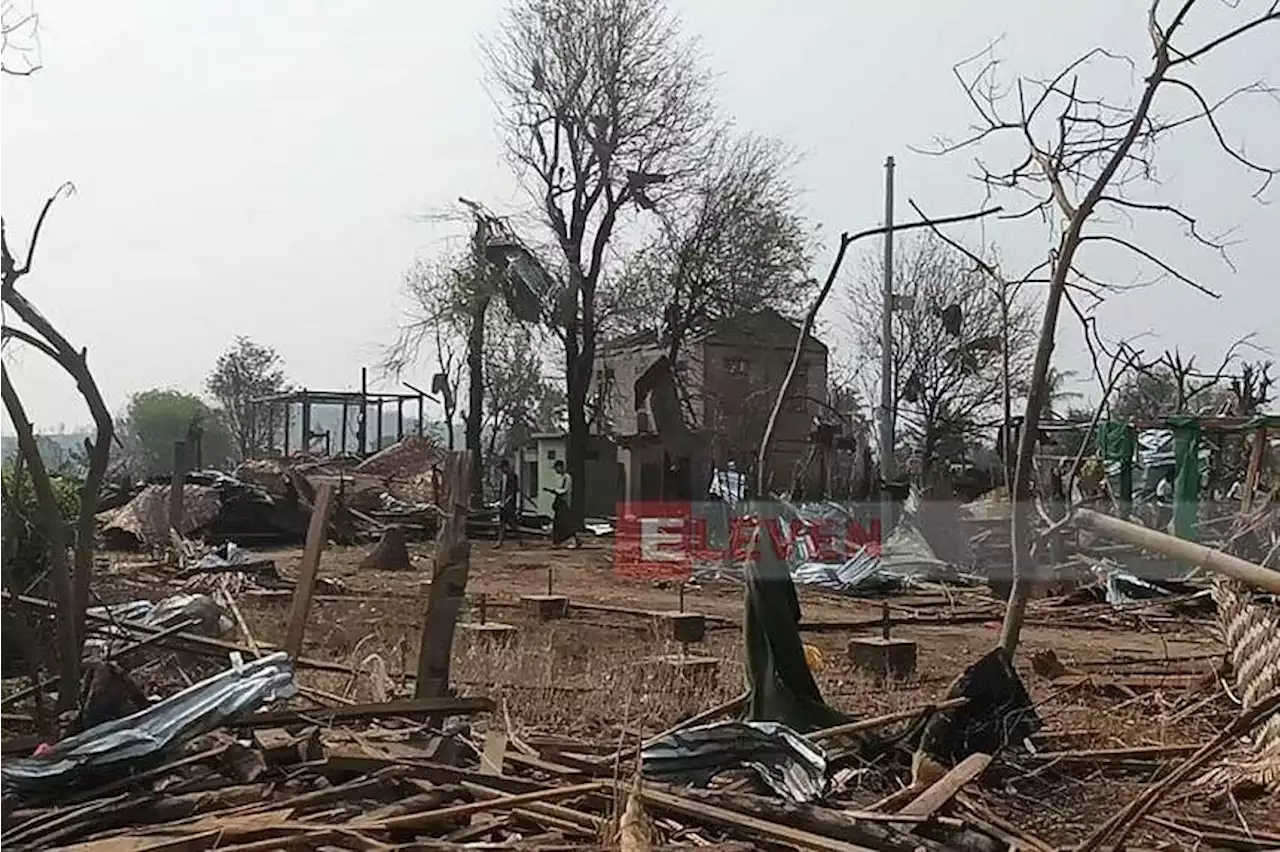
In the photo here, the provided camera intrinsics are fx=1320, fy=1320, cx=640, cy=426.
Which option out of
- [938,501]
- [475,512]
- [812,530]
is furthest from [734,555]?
[475,512]

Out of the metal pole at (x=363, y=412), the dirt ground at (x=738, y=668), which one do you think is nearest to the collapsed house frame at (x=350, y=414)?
the metal pole at (x=363, y=412)

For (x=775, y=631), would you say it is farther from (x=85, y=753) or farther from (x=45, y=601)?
(x=45, y=601)

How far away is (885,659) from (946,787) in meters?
4.57

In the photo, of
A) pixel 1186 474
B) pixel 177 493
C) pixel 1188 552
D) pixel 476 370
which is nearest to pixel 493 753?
pixel 1188 552

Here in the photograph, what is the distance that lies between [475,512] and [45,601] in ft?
56.8

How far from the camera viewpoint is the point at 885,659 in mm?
9531

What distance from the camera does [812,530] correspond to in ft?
61.8

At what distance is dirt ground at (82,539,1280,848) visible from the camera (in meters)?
5.93

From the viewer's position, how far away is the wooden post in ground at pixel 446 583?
5.82 m

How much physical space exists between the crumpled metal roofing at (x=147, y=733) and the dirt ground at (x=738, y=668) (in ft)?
3.64

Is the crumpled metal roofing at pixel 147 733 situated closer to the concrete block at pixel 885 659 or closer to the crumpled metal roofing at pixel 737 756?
the crumpled metal roofing at pixel 737 756

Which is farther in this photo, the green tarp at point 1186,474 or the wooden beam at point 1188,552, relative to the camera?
the green tarp at point 1186,474

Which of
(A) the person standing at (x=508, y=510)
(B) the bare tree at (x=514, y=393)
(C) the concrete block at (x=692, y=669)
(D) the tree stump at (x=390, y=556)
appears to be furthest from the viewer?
(B) the bare tree at (x=514, y=393)
